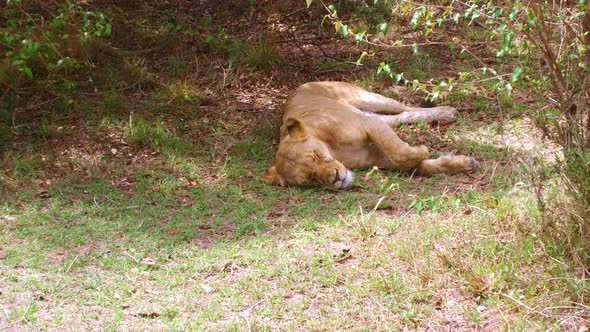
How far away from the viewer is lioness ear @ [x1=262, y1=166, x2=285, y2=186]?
6.41 meters

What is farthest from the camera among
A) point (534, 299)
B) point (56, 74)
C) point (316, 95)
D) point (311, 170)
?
point (56, 74)

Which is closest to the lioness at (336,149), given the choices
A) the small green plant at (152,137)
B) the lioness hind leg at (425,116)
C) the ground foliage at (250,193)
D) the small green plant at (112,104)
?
the ground foliage at (250,193)

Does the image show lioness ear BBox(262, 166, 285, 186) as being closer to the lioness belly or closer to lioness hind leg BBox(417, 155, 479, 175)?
the lioness belly

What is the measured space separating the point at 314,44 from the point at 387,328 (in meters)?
5.78

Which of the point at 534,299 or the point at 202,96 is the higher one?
the point at 534,299

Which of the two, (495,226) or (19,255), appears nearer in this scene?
(495,226)

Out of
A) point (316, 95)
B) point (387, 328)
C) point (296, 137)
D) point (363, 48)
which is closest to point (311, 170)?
point (296, 137)

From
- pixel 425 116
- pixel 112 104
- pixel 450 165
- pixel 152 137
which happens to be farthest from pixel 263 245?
pixel 112 104

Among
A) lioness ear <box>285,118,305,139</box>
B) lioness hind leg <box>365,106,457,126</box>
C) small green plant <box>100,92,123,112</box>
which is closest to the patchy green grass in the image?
lioness hind leg <box>365,106,457,126</box>

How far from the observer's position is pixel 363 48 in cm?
945

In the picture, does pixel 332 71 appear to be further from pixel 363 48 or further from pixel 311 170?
pixel 311 170

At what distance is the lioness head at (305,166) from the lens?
611cm

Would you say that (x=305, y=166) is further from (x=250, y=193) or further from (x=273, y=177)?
(x=250, y=193)

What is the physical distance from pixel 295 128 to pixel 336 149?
0.41 m
